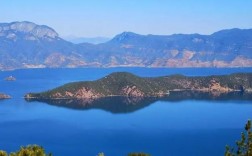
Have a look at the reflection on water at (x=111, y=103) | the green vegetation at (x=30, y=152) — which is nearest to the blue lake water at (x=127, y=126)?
the reflection on water at (x=111, y=103)

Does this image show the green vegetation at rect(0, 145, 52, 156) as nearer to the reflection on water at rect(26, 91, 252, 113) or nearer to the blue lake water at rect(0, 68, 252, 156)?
the blue lake water at rect(0, 68, 252, 156)

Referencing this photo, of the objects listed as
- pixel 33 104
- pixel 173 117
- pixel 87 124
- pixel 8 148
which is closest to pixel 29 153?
pixel 8 148

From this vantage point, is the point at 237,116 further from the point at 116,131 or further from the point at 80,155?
the point at 80,155

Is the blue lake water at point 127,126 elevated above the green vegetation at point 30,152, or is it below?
below

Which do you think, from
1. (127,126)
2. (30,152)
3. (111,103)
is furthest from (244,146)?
(111,103)

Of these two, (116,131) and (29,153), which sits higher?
(29,153)

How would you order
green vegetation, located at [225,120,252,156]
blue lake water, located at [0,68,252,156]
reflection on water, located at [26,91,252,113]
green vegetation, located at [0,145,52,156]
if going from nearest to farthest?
green vegetation, located at [225,120,252,156], green vegetation, located at [0,145,52,156], blue lake water, located at [0,68,252,156], reflection on water, located at [26,91,252,113]

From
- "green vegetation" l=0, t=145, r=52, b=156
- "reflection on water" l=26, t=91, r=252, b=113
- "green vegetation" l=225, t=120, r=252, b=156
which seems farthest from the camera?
"reflection on water" l=26, t=91, r=252, b=113

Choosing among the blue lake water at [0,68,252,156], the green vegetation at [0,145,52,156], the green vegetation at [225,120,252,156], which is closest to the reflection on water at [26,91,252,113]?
the blue lake water at [0,68,252,156]

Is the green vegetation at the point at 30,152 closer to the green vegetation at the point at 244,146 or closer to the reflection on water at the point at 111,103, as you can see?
the green vegetation at the point at 244,146
